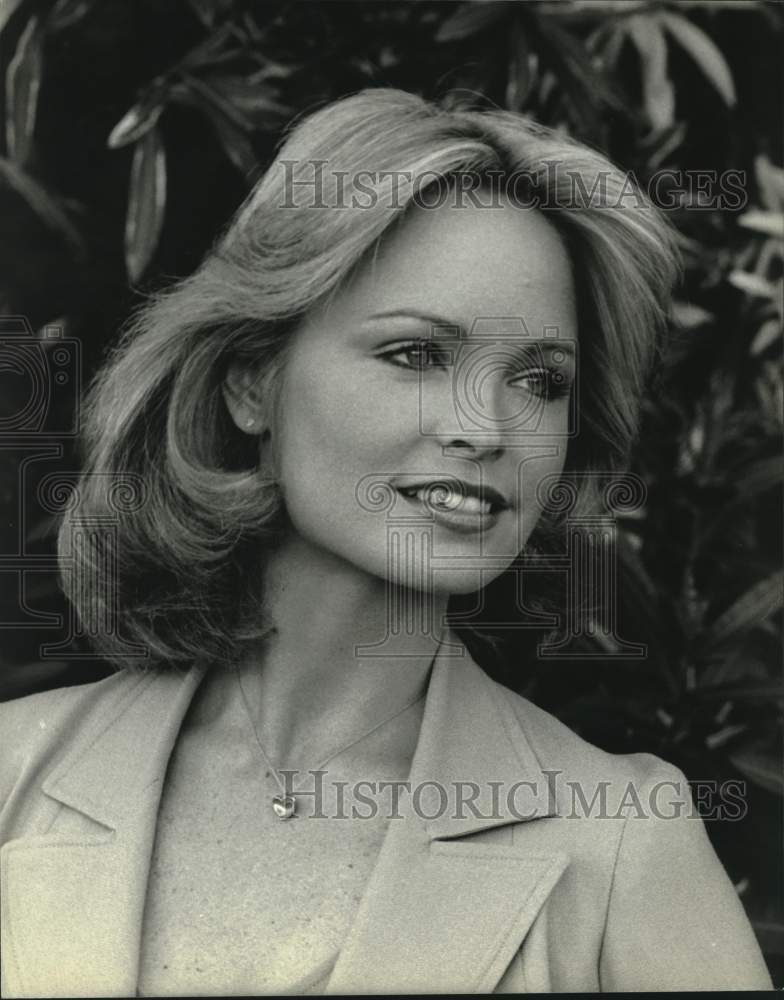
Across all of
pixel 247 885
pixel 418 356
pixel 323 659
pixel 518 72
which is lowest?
pixel 247 885

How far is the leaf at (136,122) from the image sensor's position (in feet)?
7.98

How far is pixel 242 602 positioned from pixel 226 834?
0.39 metres

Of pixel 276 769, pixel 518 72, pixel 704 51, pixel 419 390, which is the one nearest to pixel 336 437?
pixel 419 390

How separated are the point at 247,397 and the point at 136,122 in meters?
0.58

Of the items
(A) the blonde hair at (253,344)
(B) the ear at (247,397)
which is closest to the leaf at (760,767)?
(A) the blonde hair at (253,344)

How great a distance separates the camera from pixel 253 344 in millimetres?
2221

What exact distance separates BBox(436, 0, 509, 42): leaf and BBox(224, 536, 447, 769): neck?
38.2 inches

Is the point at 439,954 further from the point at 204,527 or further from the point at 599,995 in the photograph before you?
the point at 204,527

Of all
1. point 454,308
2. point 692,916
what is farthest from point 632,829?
point 454,308

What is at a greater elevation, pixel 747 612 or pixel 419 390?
pixel 419 390

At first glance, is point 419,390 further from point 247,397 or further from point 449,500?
point 247,397

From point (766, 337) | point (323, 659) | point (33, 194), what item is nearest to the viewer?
point (323, 659)

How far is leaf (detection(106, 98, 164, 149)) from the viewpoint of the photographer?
2.43 metres

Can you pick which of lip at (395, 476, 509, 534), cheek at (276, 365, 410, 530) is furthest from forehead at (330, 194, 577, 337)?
lip at (395, 476, 509, 534)
